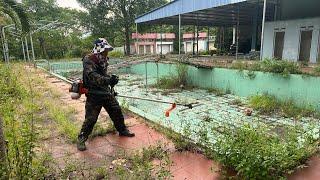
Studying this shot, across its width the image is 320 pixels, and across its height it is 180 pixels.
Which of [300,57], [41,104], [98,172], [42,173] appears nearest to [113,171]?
[98,172]

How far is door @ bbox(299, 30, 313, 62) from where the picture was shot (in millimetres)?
10883

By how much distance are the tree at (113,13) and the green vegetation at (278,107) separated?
2071 cm

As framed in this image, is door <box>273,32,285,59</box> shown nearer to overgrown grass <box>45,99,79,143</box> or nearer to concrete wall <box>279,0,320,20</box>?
concrete wall <box>279,0,320,20</box>

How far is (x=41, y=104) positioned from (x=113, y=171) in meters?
4.13

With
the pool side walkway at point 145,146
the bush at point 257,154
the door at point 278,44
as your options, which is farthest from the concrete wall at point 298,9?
the bush at point 257,154

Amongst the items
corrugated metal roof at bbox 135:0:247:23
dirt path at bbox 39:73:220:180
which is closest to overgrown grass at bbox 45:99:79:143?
dirt path at bbox 39:73:220:180

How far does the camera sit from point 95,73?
3.64m

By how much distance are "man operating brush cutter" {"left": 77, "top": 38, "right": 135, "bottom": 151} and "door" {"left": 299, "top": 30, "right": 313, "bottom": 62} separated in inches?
396

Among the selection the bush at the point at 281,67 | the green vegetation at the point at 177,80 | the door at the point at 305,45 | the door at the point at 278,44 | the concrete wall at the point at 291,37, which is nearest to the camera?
the bush at the point at 281,67

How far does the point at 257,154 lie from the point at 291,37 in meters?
10.4

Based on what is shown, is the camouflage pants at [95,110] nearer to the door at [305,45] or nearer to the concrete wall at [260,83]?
the concrete wall at [260,83]

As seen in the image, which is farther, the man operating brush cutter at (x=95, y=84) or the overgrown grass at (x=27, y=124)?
the man operating brush cutter at (x=95, y=84)

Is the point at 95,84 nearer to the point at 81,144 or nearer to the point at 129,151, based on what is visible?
the point at 81,144

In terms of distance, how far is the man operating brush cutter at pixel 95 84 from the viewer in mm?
3639
